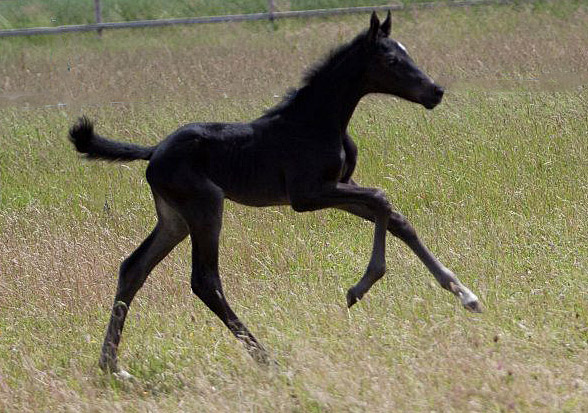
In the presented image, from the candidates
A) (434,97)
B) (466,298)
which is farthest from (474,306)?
(434,97)

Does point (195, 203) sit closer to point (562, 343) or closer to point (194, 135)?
point (194, 135)

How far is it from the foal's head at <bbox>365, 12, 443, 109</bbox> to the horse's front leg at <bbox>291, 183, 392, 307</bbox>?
2.00 ft

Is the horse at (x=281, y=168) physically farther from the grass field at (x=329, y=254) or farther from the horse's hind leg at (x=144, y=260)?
the grass field at (x=329, y=254)

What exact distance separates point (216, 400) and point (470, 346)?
1138 millimetres

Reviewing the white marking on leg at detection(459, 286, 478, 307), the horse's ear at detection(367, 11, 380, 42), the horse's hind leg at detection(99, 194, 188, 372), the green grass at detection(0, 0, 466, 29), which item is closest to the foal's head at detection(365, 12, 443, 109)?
the horse's ear at detection(367, 11, 380, 42)

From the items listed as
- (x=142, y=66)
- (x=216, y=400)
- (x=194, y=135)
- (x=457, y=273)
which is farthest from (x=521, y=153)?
(x=142, y=66)

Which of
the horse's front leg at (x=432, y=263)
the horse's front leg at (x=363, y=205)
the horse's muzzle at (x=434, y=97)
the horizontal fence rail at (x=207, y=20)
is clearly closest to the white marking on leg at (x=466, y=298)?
the horse's front leg at (x=432, y=263)

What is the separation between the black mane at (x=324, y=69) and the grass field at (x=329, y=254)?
3.71ft

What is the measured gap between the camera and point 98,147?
622cm

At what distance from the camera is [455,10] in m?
17.7

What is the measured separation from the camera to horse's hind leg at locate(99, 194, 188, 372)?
6.05 m

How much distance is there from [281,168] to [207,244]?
0.55m

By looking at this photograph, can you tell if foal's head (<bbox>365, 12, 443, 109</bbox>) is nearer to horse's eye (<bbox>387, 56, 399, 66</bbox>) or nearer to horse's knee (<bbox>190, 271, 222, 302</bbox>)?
horse's eye (<bbox>387, 56, 399, 66</bbox>)

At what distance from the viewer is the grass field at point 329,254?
4.89 meters
